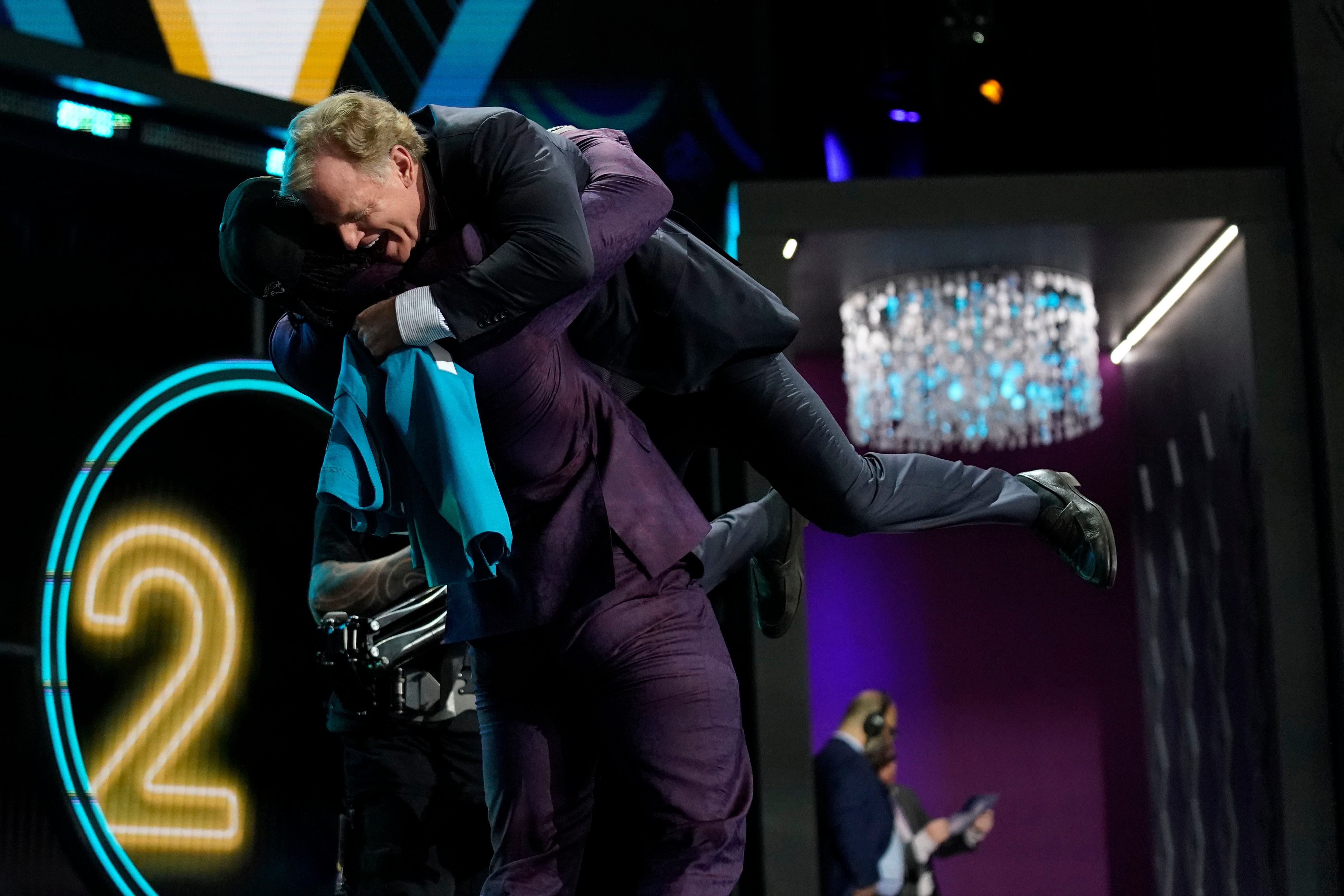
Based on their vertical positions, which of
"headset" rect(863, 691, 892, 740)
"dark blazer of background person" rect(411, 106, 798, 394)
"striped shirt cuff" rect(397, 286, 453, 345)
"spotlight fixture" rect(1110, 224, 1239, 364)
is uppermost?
"spotlight fixture" rect(1110, 224, 1239, 364)

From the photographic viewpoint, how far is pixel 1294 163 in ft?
12.2

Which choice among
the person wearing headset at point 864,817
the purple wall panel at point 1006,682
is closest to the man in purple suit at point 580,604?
the person wearing headset at point 864,817

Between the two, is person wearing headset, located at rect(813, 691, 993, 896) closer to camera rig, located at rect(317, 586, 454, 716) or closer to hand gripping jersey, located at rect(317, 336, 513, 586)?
camera rig, located at rect(317, 586, 454, 716)

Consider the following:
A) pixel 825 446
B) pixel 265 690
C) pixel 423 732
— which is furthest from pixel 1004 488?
pixel 265 690

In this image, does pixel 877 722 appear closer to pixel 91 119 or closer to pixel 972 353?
pixel 972 353

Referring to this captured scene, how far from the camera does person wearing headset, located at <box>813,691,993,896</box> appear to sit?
389cm

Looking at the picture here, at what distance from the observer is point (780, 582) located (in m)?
2.61

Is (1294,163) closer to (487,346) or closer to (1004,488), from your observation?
(1004,488)

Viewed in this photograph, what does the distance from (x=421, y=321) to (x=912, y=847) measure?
3164 millimetres

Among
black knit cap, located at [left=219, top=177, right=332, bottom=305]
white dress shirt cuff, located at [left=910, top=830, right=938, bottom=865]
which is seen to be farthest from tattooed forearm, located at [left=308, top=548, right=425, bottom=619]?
white dress shirt cuff, located at [left=910, top=830, right=938, bottom=865]

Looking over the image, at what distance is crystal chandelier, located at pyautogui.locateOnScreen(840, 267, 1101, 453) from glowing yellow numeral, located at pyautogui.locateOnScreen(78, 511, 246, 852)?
80.3 inches

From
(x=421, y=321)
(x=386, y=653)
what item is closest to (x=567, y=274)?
(x=421, y=321)

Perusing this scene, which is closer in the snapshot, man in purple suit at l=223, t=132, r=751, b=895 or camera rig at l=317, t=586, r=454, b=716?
man in purple suit at l=223, t=132, r=751, b=895

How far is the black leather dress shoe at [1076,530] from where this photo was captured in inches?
89.4
